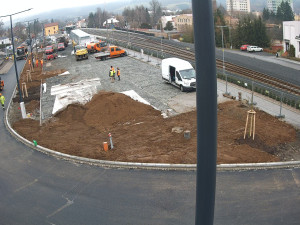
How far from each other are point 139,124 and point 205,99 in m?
13.7

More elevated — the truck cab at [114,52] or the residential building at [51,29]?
the residential building at [51,29]

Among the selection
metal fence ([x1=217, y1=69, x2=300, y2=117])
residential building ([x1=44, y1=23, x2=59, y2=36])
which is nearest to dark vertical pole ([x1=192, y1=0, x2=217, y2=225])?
metal fence ([x1=217, y1=69, x2=300, y2=117])

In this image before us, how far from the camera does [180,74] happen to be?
24016mm

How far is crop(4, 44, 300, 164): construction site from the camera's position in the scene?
14352 millimetres

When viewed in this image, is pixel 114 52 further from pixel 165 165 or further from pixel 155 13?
pixel 155 13

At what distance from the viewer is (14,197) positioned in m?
12.3

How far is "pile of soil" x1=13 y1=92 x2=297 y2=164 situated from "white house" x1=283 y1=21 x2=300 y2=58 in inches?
1050

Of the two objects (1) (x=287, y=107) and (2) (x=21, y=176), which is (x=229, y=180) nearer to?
(2) (x=21, y=176)

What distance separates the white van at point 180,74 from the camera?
23.7 m

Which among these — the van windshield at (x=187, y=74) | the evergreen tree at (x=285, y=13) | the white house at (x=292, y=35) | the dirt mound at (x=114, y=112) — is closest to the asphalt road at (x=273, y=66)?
the white house at (x=292, y=35)

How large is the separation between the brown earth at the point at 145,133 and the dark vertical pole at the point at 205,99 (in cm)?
807

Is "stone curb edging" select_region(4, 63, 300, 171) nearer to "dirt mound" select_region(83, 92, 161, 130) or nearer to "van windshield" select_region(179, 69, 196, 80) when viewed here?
"dirt mound" select_region(83, 92, 161, 130)

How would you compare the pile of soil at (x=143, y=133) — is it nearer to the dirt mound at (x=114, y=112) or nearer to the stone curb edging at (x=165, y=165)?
the dirt mound at (x=114, y=112)

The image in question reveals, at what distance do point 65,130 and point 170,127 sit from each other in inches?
227
